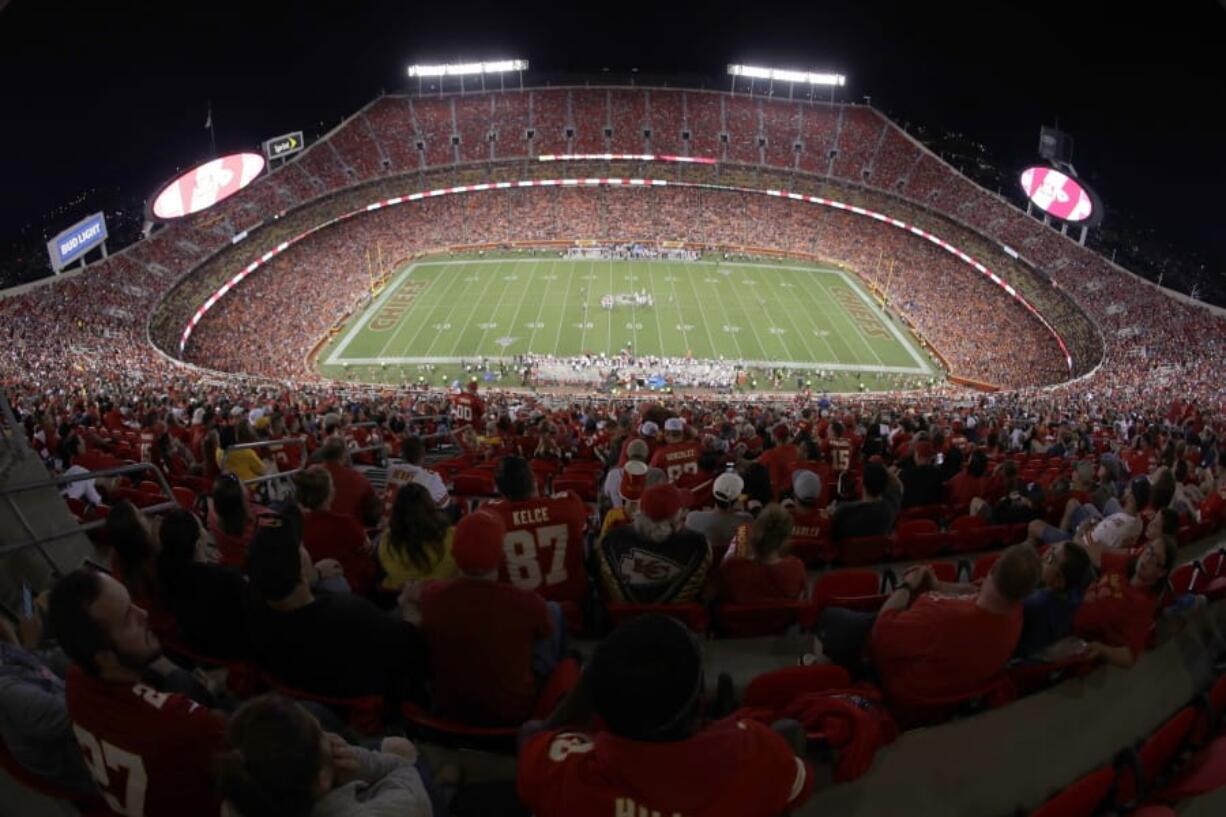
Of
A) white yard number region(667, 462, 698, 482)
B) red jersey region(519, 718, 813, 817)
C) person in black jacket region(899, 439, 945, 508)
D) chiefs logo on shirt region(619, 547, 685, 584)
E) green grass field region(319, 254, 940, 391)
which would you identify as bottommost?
green grass field region(319, 254, 940, 391)

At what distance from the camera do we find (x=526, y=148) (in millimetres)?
58375

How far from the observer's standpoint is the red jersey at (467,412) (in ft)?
51.7

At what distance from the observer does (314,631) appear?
10.7ft

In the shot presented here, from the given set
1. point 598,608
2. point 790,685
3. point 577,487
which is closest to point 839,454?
point 577,487

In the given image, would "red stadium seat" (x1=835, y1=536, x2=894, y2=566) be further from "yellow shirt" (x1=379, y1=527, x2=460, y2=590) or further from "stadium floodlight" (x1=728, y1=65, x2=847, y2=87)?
"stadium floodlight" (x1=728, y1=65, x2=847, y2=87)

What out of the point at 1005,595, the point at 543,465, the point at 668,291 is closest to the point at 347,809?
the point at 1005,595

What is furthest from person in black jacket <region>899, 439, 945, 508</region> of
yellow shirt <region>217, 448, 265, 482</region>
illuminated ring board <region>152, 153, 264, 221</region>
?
illuminated ring board <region>152, 153, 264, 221</region>

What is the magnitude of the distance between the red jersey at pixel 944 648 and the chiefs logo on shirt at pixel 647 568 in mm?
1296

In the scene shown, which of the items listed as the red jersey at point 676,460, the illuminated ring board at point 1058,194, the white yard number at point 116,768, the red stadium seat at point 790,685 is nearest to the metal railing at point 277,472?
the red jersey at point 676,460

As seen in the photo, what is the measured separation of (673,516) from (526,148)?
191ft

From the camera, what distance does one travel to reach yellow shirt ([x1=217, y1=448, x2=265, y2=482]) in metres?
8.25

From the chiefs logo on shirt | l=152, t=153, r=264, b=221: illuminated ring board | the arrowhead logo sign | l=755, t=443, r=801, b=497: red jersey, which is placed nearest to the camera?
the chiefs logo on shirt

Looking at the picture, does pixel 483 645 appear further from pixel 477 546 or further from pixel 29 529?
pixel 29 529

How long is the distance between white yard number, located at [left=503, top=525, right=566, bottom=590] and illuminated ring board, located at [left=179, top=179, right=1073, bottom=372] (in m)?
40.4
